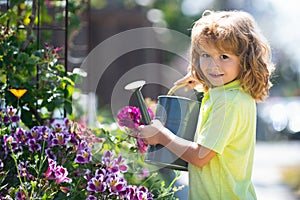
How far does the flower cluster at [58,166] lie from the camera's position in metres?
2.26

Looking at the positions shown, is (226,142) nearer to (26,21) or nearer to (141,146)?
(141,146)

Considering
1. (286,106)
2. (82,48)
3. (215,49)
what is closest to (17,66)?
(215,49)

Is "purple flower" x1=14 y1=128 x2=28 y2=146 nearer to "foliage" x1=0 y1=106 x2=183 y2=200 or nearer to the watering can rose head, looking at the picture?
"foliage" x1=0 y1=106 x2=183 y2=200

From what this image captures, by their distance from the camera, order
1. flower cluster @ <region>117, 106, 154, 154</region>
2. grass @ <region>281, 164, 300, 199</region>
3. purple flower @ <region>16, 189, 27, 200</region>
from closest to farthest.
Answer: purple flower @ <region>16, 189, 27, 200</region> → flower cluster @ <region>117, 106, 154, 154</region> → grass @ <region>281, 164, 300, 199</region>

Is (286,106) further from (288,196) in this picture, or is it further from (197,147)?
(197,147)

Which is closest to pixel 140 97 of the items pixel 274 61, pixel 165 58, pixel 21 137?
pixel 21 137

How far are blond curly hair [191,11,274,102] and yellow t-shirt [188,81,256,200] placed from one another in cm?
5

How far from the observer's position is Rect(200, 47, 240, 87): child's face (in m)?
2.14

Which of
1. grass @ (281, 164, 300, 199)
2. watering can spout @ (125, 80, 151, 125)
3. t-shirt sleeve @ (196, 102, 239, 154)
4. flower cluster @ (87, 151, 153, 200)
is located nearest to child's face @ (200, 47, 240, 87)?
t-shirt sleeve @ (196, 102, 239, 154)

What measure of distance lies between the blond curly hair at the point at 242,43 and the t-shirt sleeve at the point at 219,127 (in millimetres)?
116

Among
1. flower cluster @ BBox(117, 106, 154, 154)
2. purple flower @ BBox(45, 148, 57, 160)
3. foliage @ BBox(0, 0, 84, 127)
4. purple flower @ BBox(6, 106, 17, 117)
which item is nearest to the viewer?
flower cluster @ BBox(117, 106, 154, 154)

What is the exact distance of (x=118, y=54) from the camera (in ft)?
34.2

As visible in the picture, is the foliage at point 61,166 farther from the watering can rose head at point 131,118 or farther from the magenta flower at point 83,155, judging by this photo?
the watering can rose head at point 131,118

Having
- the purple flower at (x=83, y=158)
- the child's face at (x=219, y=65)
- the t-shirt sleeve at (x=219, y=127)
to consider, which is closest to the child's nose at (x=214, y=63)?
the child's face at (x=219, y=65)
